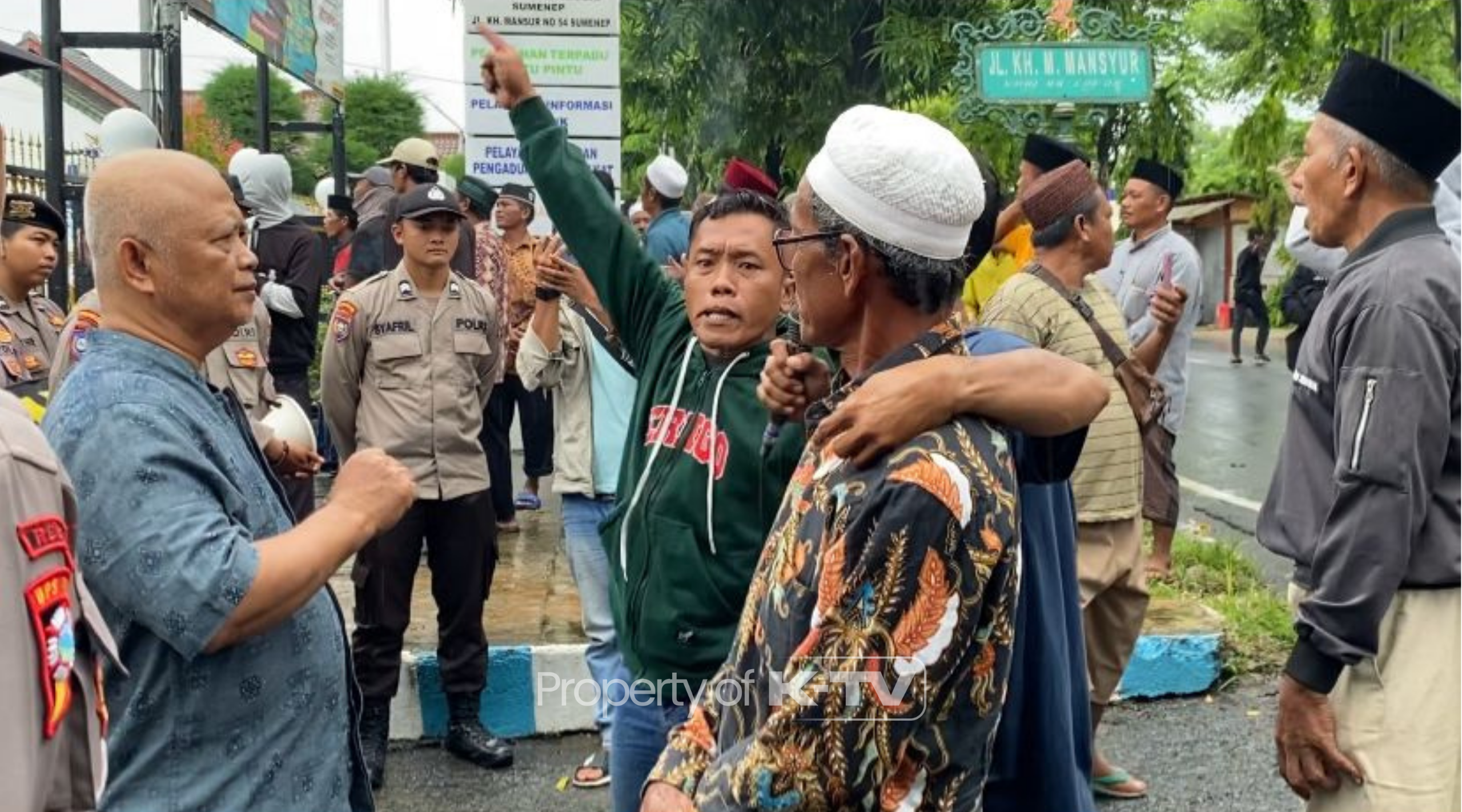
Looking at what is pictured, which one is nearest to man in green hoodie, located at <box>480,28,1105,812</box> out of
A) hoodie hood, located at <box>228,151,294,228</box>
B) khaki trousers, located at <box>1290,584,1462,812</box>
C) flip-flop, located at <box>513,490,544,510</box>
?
khaki trousers, located at <box>1290,584,1462,812</box>

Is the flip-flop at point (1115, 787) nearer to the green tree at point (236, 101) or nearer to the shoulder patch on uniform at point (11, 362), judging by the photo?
the shoulder patch on uniform at point (11, 362)

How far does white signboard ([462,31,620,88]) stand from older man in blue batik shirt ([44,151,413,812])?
20.4ft

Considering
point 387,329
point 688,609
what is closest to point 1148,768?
point 688,609

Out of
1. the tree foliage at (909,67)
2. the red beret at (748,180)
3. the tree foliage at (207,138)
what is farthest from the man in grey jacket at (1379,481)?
the tree foliage at (207,138)

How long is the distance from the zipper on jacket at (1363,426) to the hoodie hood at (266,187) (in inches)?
243

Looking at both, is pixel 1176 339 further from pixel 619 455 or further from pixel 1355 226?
pixel 1355 226

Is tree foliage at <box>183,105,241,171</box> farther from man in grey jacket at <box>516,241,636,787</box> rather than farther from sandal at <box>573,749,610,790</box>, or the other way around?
sandal at <box>573,749,610,790</box>

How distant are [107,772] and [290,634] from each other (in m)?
0.34

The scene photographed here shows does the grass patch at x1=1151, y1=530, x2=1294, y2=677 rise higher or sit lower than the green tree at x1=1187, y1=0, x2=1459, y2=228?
lower

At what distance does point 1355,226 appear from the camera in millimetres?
2764

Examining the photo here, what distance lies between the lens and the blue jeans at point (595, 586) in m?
4.83

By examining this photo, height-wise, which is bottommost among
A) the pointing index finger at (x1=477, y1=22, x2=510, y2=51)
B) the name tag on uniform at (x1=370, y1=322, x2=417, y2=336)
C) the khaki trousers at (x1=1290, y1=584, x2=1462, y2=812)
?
Answer: the khaki trousers at (x1=1290, y1=584, x2=1462, y2=812)

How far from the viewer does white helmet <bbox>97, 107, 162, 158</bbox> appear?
554 centimetres

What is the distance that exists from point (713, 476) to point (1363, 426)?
131 cm
